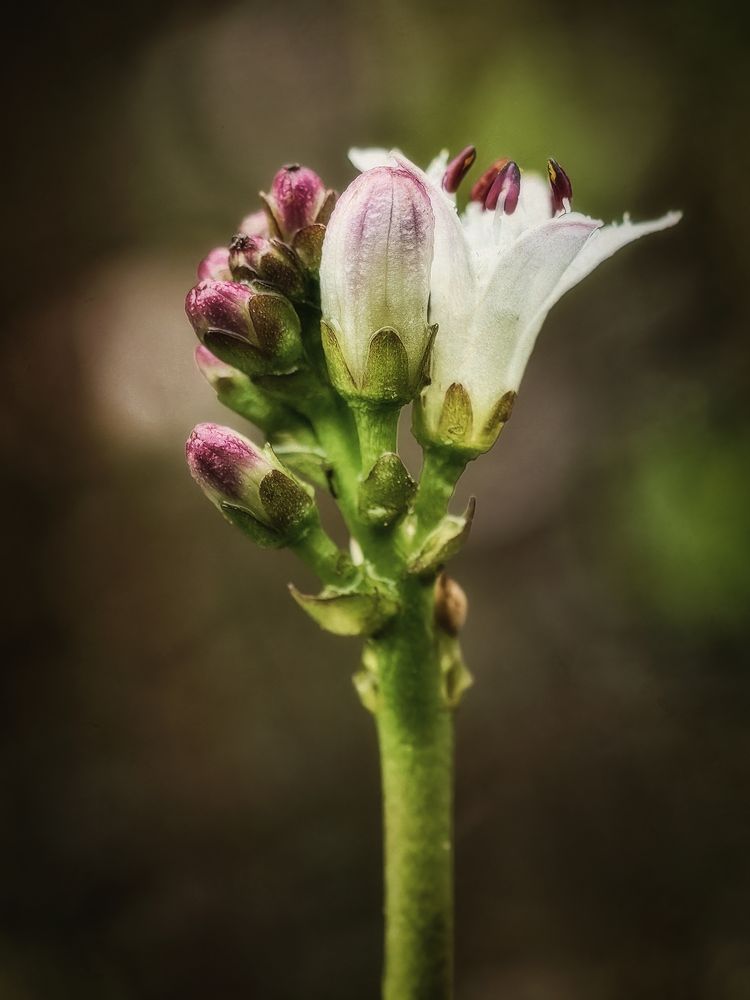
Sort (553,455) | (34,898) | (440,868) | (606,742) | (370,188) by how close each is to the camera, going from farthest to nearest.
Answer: (553,455) → (606,742) → (34,898) → (440,868) → (370,188)

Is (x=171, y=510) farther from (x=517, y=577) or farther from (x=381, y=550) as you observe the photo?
(x=381, y=550)

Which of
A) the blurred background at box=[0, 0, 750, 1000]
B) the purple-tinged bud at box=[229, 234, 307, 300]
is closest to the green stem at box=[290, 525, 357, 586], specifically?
the purple-tinged bud at box=[229, 234, 307, 300]

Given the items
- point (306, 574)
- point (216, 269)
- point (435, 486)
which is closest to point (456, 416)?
point (435, 486)

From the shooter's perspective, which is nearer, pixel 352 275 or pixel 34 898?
pixel 352 275

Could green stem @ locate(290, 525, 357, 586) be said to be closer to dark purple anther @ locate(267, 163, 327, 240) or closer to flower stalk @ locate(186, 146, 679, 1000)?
flower stalk @ locate(186, 146, 679, 1000)

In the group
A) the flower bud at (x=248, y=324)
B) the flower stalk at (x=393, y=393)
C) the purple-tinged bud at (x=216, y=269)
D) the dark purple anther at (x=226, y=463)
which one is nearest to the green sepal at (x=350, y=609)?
the flower stalk at (x=393, y=393)

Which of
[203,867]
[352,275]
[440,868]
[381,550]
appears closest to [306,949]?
[203,867]
